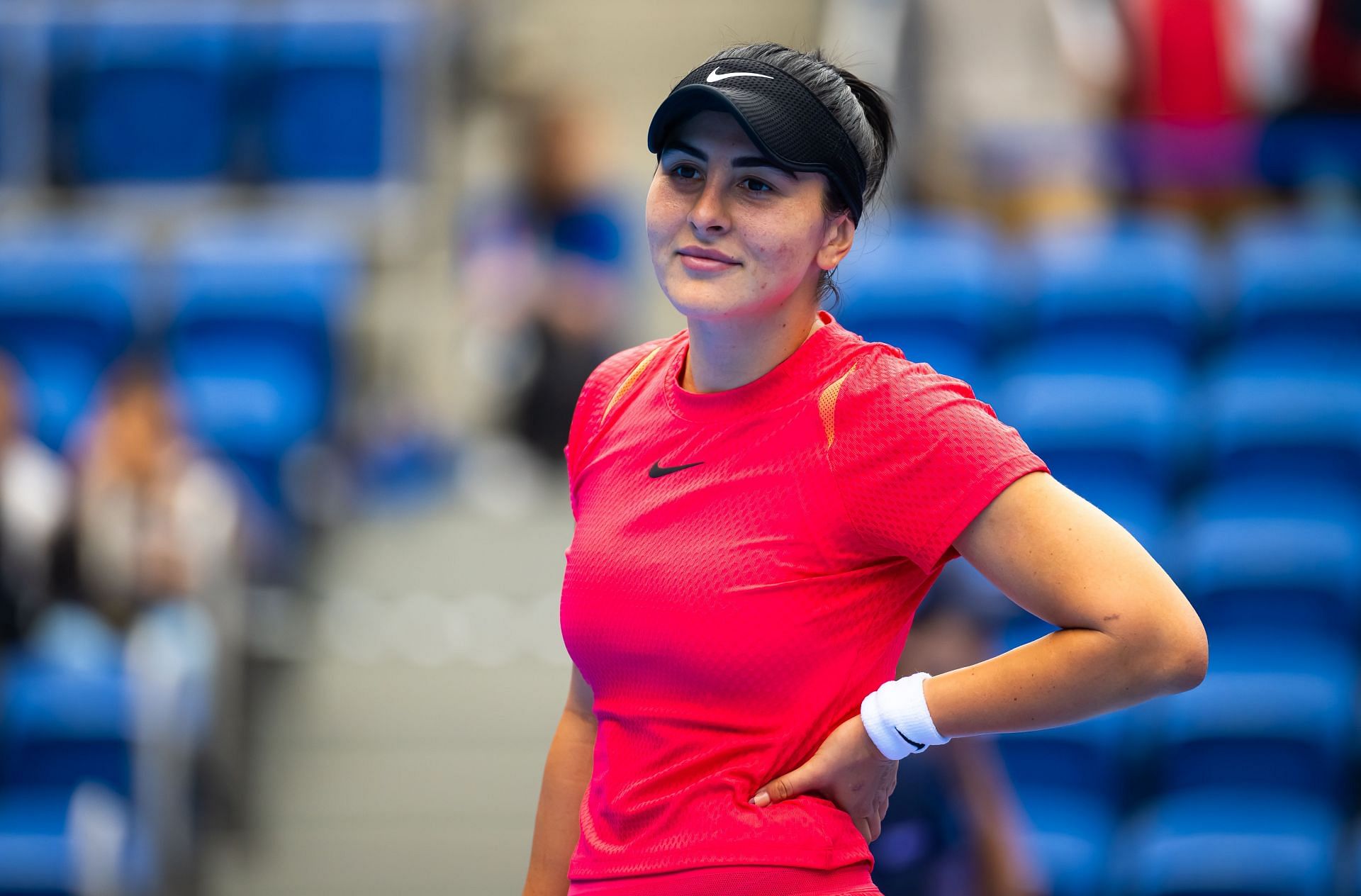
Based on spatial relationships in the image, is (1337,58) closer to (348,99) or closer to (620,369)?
(348,99)

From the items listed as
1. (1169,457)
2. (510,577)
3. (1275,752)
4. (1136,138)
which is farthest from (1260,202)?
(510,577)

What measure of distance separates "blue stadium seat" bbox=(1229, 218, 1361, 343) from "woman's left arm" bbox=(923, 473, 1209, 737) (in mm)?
4266

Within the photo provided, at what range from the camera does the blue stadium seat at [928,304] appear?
5500mm

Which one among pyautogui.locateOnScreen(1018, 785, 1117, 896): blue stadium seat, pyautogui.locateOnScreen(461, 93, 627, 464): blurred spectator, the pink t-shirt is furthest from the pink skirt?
pyautogui.locateOnScreen(461, 93, 627, 464): blurred spectator

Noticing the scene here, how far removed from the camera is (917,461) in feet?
5.00

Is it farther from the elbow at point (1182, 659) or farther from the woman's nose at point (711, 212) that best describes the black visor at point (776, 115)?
the elbow at point (1182, 659)

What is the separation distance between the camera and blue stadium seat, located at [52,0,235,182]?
7047 mm

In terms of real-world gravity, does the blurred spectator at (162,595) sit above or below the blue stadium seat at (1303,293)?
below

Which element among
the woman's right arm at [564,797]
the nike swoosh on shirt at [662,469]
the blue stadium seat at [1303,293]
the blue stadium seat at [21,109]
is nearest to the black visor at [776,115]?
the nike swoosh on shirt at [662,469]

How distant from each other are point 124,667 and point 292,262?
2023 millimetres

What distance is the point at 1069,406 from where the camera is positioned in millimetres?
5156

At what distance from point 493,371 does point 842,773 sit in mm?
4592

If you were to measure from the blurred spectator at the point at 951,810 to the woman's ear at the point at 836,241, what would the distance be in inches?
43.8

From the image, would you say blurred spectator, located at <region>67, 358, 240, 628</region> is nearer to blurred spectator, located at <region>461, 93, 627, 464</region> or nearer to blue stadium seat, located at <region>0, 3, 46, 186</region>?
blurred spectator, located at <region>461, 93, 627, 464</region>
